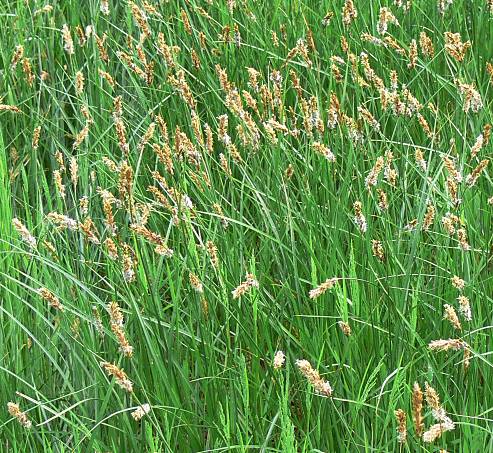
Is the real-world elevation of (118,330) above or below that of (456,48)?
below

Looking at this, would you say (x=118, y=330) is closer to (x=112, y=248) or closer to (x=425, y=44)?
(x=112, y=248)

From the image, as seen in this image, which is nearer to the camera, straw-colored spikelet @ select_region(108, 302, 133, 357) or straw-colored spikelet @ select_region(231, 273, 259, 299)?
straw-colored spikelet @ select_region(108, 302, 133, 357)

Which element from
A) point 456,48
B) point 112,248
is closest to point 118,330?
point 112,248

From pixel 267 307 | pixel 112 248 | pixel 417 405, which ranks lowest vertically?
pixel 267 307

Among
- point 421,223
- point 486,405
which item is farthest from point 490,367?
point 421,223

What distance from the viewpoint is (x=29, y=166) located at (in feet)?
11.2

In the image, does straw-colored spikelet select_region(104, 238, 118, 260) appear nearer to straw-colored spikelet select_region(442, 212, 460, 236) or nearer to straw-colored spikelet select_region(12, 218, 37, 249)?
straw-colored spikelet select_region(12, 218, 37, 249)

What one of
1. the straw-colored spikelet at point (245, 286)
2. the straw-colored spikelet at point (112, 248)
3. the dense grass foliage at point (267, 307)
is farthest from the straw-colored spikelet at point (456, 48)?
the straw-colored spikelet at point (112, 248)

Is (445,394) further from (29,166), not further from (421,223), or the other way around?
(29,166)

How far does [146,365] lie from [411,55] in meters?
1.15

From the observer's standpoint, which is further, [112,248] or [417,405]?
[112,248]

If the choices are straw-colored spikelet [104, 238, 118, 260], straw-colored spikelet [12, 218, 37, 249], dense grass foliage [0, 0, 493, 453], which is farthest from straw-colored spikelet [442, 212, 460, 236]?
straw-colored spikelet [12, 218, 37, 249]

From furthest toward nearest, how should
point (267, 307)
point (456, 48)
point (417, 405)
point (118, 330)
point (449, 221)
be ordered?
point (456, 48) → point (267, 307) → point (449, 221) → point (118, 330) → point (417, 405)

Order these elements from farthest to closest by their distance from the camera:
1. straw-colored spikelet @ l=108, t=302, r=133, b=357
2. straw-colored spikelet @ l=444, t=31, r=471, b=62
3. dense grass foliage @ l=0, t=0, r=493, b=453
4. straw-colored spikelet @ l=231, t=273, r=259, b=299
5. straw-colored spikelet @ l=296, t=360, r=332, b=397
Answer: straw-colored spikelet @ l=444, t=31, r=471, b=62 → dense grass foliage @ l=0, t=0, r=493, b=453 → straw-colored spikelet @ l=231, t=273, r=259, b=299 → straw-colored spikelet @ l=108, t=302, r=133, b=357 → straw-colored spikelet @ l=296, t=360, r=332, b=397
